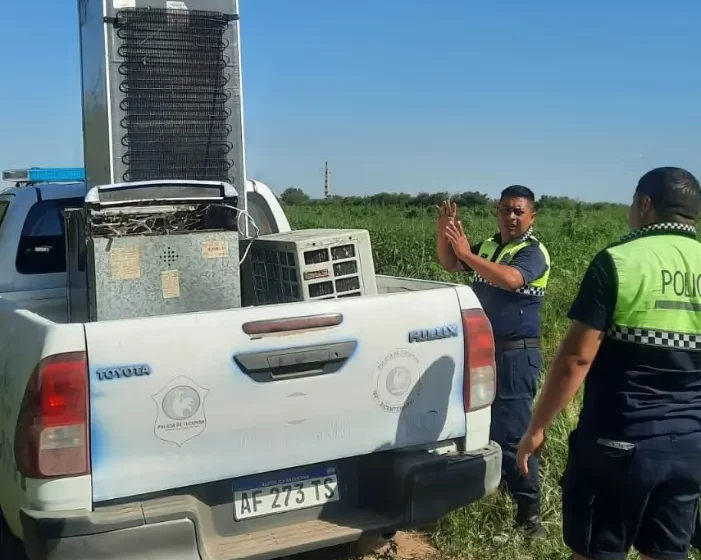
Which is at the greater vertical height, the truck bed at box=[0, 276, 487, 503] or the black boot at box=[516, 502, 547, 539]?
the truck bed at box=[0, 276, 487, 503]

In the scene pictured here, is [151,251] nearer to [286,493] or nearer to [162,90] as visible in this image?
[286,493]

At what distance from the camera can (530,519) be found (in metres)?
4.39

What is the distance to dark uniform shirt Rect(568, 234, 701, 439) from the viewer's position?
284cm

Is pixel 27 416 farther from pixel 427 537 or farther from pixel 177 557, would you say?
pixel 427 537

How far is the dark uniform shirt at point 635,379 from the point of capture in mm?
2838

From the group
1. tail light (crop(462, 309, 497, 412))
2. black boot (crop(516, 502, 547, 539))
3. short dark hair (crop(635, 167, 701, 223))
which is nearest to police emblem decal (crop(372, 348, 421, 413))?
tail light (crop(462, 309, 497, 412))

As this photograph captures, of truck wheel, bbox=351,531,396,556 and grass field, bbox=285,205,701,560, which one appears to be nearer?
truck wheel, bbox=351,531,396,556

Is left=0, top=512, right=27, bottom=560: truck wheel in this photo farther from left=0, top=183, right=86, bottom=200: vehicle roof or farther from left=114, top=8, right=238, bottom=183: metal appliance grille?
left=114, top=8, right=238, bottom=183: metal appliance grille

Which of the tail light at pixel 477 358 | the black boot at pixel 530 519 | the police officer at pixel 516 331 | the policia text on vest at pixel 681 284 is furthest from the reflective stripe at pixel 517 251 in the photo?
the policia text on vest at pixel 681 284

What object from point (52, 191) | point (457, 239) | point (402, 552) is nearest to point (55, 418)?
point (402, 552)

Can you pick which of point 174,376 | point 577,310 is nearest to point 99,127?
point 174,376

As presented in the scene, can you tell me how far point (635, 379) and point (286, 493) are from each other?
1.41 m

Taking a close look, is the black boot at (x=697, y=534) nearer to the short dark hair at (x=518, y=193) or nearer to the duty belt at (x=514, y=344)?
the duty belt at (x=514, y=344)

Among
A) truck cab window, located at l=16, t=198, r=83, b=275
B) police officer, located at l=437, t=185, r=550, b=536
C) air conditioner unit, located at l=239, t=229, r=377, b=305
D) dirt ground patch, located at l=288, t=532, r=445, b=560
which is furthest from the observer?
truck cab window, located at l=16, t=198, r=83, b=275
